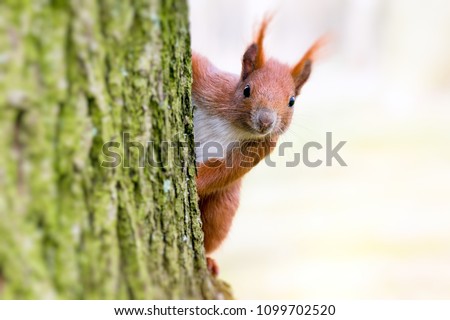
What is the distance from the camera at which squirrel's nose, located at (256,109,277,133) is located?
2322mm

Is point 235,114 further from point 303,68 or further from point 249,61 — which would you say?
point 303,68

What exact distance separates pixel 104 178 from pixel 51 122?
200 mm

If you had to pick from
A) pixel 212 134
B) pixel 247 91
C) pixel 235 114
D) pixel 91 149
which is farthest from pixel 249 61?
pixel 91 149

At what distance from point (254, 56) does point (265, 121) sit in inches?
13.1

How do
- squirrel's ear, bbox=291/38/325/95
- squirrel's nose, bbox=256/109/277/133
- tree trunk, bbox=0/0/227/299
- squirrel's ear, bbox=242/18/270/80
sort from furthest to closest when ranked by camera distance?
squirrel's ear, bbox=291/38/325/95, squirrel's ear, bbox=242/18/270/80, squirrel's nose, bbox=256/109/277/133, tree trunk, bbox=0/0/227/299

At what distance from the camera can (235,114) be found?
2.45m

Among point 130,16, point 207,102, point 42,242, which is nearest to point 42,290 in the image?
point 42,242

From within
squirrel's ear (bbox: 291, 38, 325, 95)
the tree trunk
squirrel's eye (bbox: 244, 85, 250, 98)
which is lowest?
the tree trunk

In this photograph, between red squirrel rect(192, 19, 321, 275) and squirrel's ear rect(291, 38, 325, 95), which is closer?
red squirrel rect(192, 19, 321, 275)

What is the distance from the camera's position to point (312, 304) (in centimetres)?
176

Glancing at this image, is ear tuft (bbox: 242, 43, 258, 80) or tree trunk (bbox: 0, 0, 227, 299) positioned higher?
ear tuft (bbox: 242, 43, 258, 80)

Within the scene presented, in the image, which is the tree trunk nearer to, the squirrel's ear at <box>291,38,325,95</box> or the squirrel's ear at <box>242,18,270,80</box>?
the squirrel's ear at <box>242,18,270,80</box>

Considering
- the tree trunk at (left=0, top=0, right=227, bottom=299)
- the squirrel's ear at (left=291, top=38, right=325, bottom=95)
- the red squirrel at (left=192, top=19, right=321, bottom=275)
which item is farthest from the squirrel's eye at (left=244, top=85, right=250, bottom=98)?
the tree trunk at (left=0, top=0, right=227, bottom=299)

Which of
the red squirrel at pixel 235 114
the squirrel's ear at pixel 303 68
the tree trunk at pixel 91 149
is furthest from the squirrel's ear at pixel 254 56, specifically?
the tree trunk at pixel 91 149
